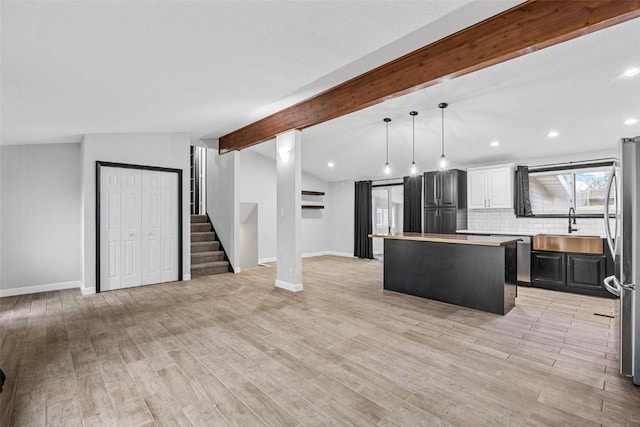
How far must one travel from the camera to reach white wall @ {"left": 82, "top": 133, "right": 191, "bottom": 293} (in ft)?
16.2

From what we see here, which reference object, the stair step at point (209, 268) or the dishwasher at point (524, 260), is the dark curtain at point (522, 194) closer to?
the dishwasher at point (524, 260)

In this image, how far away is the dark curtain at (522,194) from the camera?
5.97 meters

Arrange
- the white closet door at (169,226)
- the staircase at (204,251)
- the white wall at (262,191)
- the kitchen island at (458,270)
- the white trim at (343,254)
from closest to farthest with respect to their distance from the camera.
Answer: the kitchen island at (458,270), the white closet door at (169,226), the staircase at (204,251), the white wall at (262,191), the white trim at (343,254)

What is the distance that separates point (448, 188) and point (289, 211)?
3.72 meters

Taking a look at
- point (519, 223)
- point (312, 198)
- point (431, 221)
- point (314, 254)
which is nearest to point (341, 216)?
point (312, 198)

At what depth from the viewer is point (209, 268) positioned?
21.4 feet

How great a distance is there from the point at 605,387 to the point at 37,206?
24.2 feet

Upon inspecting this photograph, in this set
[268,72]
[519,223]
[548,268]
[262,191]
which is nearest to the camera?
[268,72]

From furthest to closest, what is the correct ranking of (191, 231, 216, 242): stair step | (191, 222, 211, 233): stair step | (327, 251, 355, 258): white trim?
(327, 251, 355, 258): white trim → (191, 222, 211, 233): stair step → (191, 231, 216, 242): stair step

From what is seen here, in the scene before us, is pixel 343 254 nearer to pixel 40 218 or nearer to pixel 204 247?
pixel 204 247

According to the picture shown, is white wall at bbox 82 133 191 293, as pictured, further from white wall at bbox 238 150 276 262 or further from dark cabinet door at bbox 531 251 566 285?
dark cabinet door at bbox 531 251 566 285

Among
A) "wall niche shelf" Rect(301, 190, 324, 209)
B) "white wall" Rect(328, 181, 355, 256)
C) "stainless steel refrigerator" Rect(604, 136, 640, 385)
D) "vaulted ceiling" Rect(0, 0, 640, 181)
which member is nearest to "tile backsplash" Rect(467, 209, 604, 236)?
"vaulted ceiling" Rect(0, 0, 640, 181)

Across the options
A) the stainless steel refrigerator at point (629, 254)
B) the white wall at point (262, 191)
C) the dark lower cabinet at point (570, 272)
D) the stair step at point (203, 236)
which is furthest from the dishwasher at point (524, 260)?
the stair step at point (203, 236)

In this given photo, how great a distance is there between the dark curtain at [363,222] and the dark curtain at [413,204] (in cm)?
126
